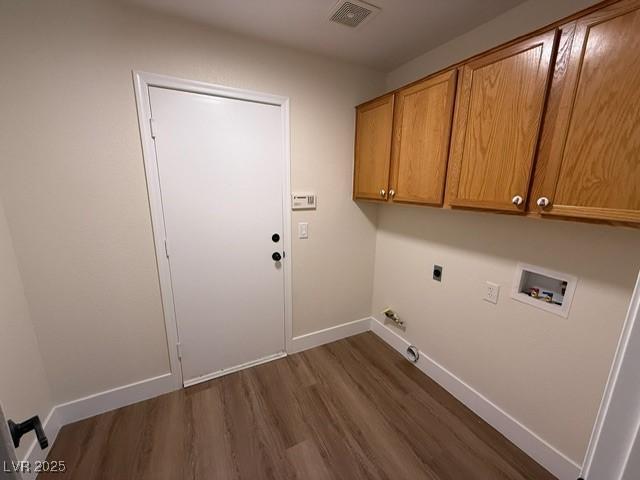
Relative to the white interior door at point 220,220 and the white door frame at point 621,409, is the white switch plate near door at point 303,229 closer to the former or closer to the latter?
the white interior door at point 220,220

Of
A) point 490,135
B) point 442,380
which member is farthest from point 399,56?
point 442,380

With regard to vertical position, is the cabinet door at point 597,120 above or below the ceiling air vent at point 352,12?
below

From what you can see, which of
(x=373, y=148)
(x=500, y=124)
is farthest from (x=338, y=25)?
(x=500, y=124)

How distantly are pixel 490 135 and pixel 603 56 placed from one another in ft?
1.35

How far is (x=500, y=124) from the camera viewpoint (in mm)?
1218

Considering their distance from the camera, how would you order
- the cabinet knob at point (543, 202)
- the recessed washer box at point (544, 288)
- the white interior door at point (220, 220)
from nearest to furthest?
1. the cabinet knob at point (543, 202)
2. the recessed washer box at point (544, 288)
3. the white interior door at point (220, 220)

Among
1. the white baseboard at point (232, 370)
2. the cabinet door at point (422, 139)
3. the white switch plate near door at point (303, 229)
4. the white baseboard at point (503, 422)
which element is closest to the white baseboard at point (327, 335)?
the white baseboard at point (232, 370)

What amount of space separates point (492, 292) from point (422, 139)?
1045 mm

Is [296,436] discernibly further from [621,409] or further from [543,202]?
[543,202]

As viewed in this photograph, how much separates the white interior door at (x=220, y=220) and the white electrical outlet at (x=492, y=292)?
4.79ft

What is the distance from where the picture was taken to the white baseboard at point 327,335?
7.58 feet

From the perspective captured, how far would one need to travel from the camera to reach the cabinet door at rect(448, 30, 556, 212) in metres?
1.09

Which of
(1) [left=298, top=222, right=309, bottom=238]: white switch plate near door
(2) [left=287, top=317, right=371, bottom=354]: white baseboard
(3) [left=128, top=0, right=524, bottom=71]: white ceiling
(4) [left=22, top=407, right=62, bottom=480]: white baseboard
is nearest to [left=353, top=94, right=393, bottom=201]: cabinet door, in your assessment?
(3) [left=128, top=0, right=524, bottom=71]: white ceiling

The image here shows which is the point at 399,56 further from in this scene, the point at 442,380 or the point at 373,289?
the point at 442,380
